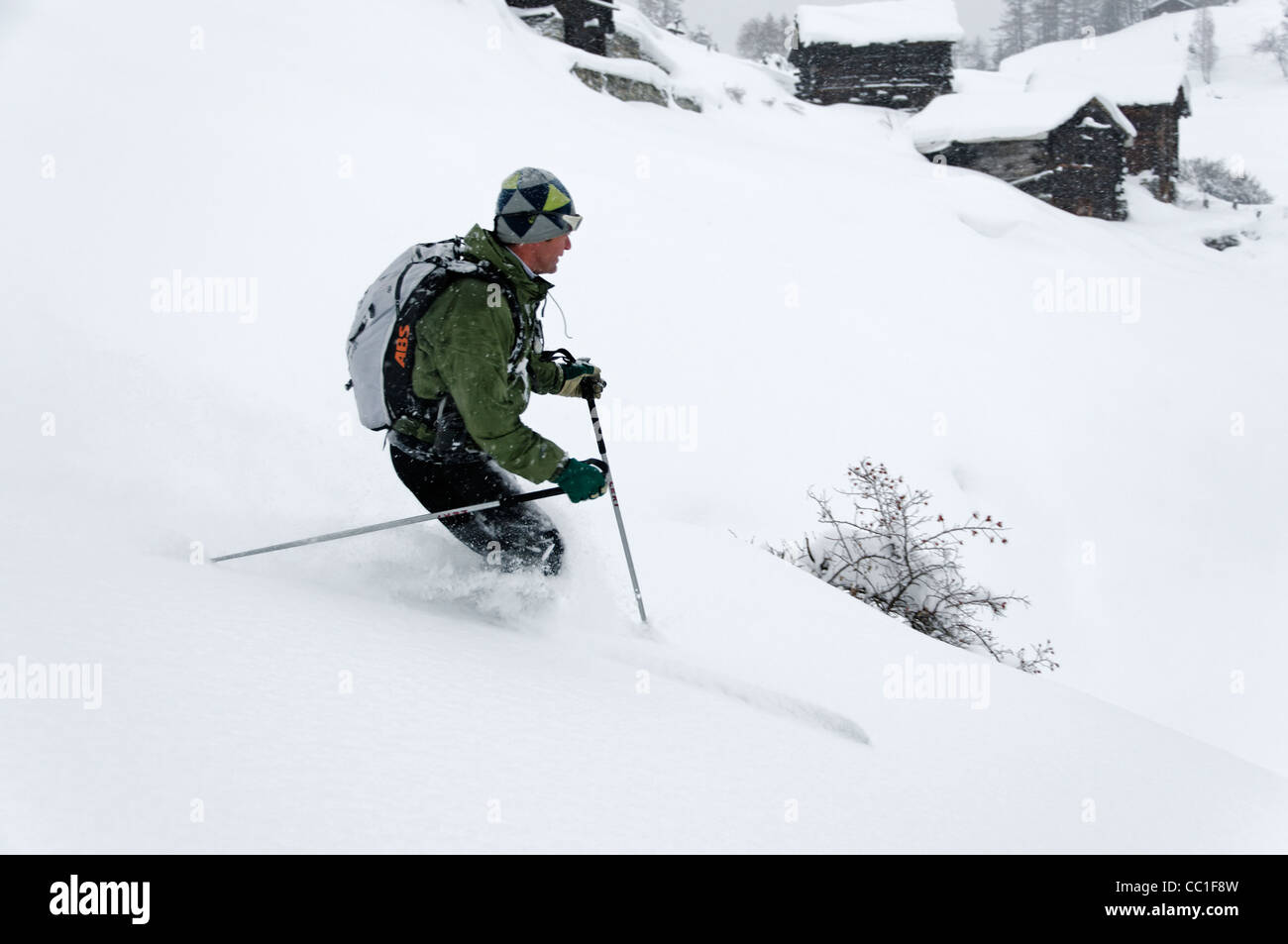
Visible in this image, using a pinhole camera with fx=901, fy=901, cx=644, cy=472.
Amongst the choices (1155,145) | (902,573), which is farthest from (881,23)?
(902,573)

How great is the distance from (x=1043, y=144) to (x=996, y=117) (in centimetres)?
177

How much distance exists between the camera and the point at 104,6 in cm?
1163

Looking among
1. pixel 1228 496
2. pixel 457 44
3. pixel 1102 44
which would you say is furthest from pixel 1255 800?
pixel 1102 44

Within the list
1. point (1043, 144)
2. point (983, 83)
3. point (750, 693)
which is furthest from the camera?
point (983, 83)

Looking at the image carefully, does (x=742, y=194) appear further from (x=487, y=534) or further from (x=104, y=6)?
(x=487, y=534)

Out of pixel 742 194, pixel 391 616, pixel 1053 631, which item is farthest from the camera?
pixel 742 194

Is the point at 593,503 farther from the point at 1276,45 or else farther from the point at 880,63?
the point at 1276,45

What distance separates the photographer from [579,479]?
11.3 ft

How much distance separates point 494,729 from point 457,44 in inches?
691

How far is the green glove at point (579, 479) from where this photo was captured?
136 inches

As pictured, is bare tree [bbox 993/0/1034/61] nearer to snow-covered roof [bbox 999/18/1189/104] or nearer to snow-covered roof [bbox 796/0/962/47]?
snow-covered roof [bbox 999/18/1189/104]

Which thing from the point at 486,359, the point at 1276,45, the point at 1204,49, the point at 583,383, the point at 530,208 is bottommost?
the point at 1204,49

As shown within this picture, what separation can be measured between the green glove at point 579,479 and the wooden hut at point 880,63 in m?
35.0

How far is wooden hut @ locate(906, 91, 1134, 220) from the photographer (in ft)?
94.9
